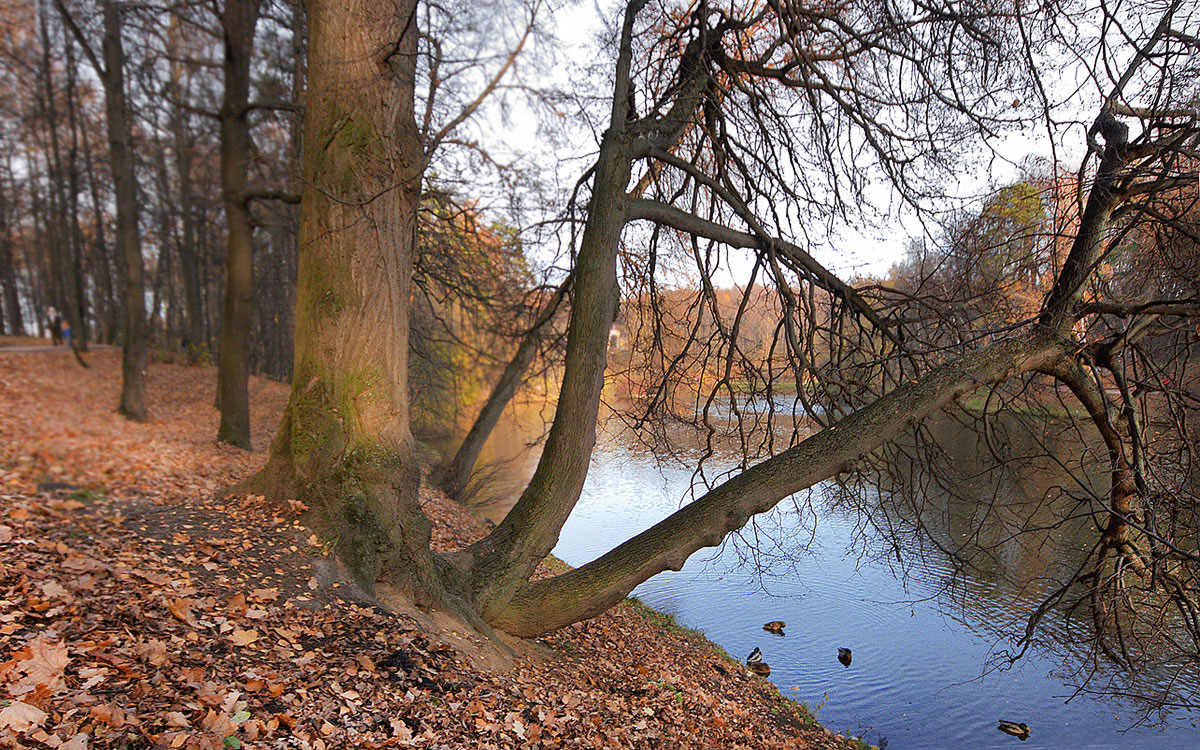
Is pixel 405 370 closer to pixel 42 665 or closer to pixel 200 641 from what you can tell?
pixel 200 641

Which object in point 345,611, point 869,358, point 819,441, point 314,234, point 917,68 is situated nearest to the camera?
point 345,611

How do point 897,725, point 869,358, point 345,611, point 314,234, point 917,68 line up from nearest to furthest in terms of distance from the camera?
point 345,611
point 314,234
point 917,68
point 869,358
point 897,725

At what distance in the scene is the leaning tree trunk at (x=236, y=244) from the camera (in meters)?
7.92

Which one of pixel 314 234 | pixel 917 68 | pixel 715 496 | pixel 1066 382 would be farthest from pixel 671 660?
pixel 917 68

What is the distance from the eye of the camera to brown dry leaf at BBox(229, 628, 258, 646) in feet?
10.2

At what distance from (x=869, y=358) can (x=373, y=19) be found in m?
5.03

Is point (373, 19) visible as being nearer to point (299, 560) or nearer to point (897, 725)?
point (299, 560)

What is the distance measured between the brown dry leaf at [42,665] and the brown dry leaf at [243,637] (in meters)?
0.69

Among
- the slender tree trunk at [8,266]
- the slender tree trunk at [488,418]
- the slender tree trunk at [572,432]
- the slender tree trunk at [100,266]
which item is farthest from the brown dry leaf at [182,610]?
the slender tree trunk at [488,418]

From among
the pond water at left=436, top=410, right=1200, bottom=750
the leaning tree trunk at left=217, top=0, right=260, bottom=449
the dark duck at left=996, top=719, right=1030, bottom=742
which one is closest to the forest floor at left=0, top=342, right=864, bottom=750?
the pond water at left=436, top=410, right=1200, bottom=750

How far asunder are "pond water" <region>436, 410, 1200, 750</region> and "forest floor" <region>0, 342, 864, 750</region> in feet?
8.69

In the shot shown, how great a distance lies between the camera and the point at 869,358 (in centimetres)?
625

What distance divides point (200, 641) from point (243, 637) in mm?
194

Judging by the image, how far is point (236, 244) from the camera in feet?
27.2
